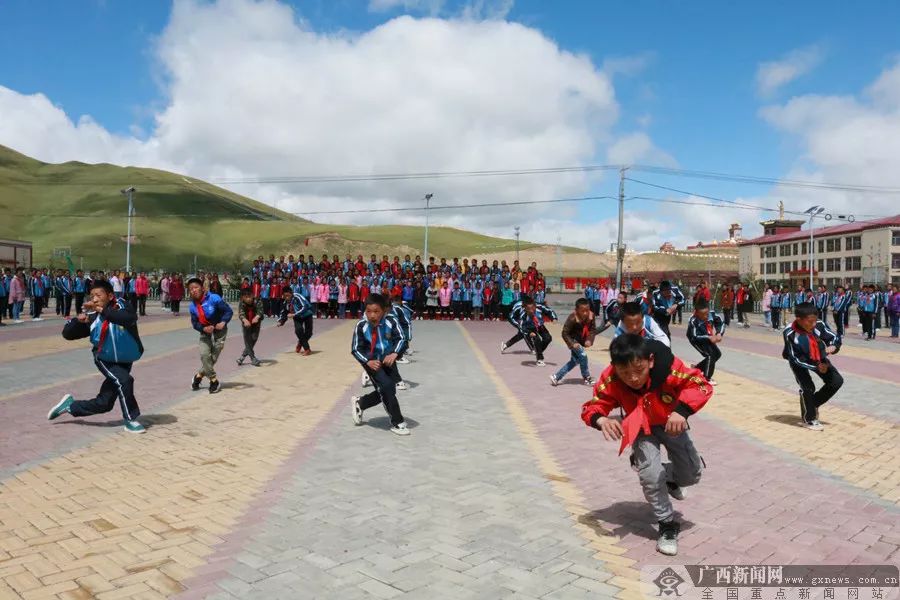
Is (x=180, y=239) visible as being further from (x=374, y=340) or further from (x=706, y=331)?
(x=374, y=340)

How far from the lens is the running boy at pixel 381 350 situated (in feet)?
23.7

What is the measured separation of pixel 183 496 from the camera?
16.6 ft

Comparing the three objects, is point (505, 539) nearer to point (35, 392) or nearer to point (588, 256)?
point (35, 392)

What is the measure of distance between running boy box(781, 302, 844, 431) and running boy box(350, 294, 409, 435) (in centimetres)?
458

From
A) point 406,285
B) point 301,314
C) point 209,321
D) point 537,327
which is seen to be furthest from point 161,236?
point 209,321

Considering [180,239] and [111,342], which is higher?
[180,239]

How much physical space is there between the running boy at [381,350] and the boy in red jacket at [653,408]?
3.32 meters

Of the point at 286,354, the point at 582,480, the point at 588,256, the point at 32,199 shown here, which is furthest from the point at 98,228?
the point at 582,480

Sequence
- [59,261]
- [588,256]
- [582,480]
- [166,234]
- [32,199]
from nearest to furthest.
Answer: [582,480]
[59,261]
[588,256]
[166,234]
[32,199]

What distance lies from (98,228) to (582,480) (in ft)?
606

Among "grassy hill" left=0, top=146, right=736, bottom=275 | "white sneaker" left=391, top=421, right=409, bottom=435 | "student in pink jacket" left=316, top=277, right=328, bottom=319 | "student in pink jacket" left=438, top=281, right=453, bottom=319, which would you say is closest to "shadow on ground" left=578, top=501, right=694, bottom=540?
"white sneaker" left=391, top=421, right=409, bottom=435

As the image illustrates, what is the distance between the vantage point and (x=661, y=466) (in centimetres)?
418

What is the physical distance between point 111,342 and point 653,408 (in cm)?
573

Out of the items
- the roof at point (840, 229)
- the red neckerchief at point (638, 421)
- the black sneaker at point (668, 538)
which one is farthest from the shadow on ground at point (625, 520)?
the roof at point (840, 229)
